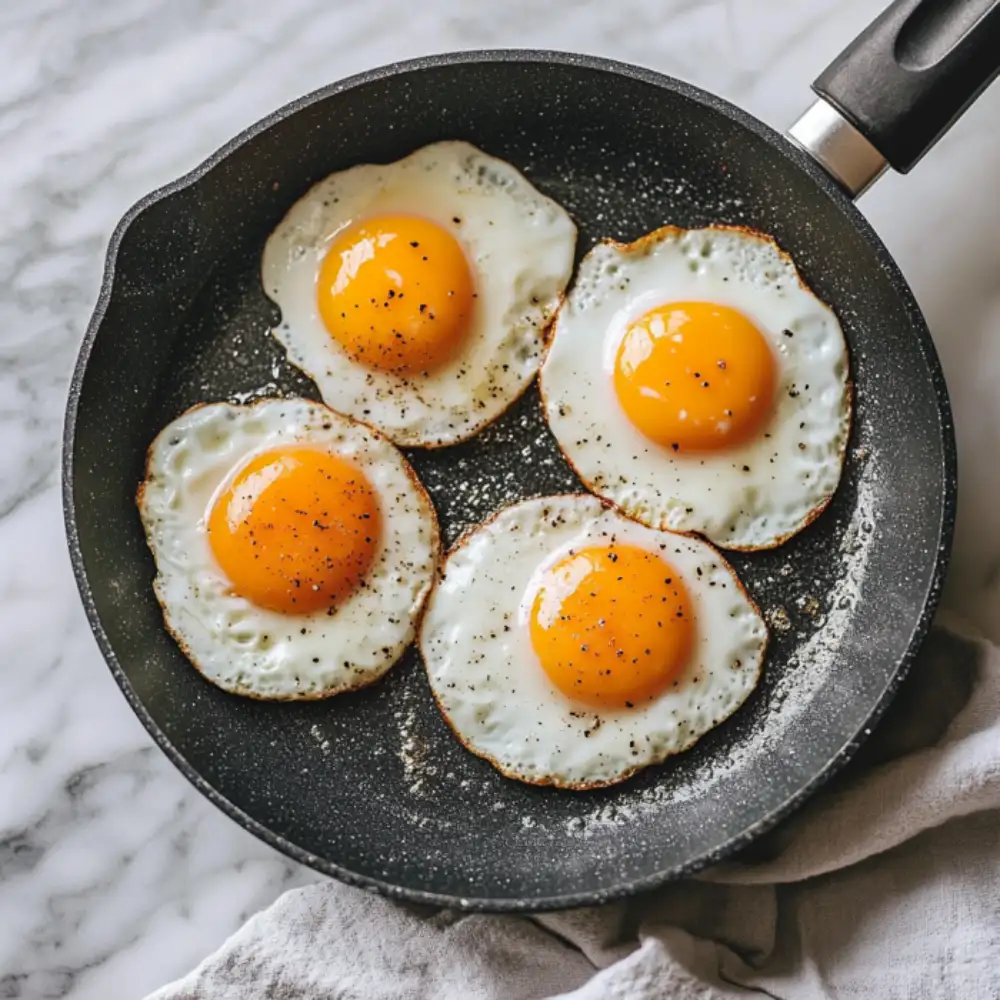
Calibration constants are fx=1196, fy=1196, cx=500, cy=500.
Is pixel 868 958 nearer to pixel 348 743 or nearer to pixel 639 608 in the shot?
pixel 639 608

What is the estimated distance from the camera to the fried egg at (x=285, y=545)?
171 centimetres

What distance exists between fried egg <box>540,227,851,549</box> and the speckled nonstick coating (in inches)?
2.4

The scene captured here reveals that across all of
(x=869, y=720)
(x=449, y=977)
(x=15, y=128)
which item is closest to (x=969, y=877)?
(x=869, y=720)

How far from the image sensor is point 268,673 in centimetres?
175

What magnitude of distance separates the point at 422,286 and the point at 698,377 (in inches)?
16.5

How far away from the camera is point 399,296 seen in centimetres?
174

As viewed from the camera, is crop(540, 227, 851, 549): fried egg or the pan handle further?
crop(540, 227, 851, 549): fried egg

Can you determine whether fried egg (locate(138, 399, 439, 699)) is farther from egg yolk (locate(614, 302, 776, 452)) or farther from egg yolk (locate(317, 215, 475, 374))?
egg yolk (locate(614, 302, 776, 452))

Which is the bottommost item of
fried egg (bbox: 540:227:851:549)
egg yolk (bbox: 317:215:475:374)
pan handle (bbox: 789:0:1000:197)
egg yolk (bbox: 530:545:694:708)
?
egg yolk (bbox: 530:545:694:708)

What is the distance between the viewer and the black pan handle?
1.50 meters

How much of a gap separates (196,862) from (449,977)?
1.40 feet

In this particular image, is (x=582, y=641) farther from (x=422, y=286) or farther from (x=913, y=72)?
(x=913, y=72)

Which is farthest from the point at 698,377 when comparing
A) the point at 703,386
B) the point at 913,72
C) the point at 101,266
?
the point at 101,266

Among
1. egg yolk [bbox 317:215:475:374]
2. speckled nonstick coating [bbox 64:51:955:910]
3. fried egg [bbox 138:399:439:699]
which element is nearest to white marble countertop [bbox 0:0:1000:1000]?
speckled nonstick coating [bbox 64:51:955:910]
